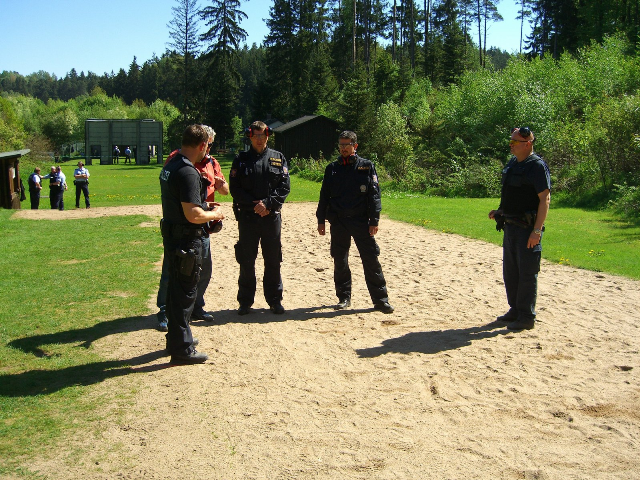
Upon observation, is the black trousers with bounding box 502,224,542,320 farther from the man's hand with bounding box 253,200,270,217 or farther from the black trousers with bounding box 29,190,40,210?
the black trousers with bounding box 29,190,40,210

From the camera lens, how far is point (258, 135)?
22.0 ft

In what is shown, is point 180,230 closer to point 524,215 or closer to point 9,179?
point 524,215

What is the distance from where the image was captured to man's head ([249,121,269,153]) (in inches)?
262

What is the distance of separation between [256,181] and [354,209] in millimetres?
1218

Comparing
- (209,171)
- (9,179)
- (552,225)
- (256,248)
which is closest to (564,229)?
(552,225)

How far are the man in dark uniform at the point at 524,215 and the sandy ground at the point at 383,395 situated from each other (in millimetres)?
404

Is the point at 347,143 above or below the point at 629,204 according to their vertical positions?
above

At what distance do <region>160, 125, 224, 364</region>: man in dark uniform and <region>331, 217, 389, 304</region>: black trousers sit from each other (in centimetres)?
214

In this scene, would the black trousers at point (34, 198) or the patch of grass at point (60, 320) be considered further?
the black trousers at point (34, 198)

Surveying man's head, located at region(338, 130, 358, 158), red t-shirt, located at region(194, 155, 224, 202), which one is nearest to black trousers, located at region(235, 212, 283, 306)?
red t-shirt, located at region(194, 155, 224, 202)

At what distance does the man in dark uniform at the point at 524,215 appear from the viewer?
6172 millimetres

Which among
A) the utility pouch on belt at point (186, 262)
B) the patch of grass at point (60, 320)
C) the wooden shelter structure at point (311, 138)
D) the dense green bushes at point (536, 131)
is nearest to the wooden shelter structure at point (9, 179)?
the patch of grass at point (60, 320)

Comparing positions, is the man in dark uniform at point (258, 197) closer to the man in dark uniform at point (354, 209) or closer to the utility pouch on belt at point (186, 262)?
the man in dark uniform at point (354, 209)

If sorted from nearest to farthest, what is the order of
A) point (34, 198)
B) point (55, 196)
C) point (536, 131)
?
point (55, 196)
point (34, 198)
point (536, 131)
